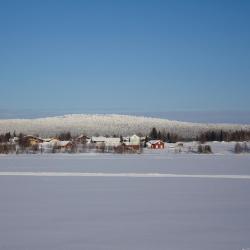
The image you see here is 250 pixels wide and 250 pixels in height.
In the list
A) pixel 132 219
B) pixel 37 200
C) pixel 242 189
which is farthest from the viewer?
pixel 242 189

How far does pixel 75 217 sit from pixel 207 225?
2.04 m

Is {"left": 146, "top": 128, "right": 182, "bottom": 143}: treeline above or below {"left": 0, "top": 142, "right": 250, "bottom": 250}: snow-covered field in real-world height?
above

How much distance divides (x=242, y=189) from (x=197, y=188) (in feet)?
3.70

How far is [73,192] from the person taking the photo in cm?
1016

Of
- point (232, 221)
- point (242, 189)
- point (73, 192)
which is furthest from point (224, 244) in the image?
point (242, 189)

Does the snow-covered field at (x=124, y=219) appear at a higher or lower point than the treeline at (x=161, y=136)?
lower

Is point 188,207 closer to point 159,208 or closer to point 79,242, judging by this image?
point 159,208

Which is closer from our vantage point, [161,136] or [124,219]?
[124,219]

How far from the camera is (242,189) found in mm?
11148

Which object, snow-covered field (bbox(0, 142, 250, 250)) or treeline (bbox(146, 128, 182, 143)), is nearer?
snow-covered field (bbox(0, 142, 250, 250))

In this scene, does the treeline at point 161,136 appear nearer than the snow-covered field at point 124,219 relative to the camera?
No

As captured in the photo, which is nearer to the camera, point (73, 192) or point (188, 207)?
point (188, 207)

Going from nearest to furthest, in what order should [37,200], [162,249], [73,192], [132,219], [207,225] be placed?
[162,249]
[207,225]
[132,219]
[37,200]
[73,192]

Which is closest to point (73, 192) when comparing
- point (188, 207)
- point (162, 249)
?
point (188, 207)
